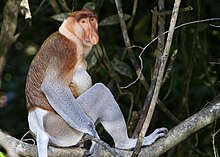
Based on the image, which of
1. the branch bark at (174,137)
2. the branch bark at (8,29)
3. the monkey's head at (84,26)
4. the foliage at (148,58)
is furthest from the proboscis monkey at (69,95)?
the branch bark at (8,29)

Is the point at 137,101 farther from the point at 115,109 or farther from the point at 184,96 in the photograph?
the point at 115,109

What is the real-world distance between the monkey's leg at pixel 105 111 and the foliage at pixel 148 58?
237 millimetres

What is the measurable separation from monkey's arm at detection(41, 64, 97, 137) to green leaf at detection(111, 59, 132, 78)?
74 centimetres

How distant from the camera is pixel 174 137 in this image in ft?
11.7

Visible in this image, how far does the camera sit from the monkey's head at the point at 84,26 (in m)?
4.02

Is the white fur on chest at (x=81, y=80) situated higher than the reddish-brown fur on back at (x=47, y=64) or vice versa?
the reddish-brown fur on back at (x=47, y=64)

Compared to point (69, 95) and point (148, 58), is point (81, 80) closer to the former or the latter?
point (69, 95)

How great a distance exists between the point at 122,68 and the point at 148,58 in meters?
0.65

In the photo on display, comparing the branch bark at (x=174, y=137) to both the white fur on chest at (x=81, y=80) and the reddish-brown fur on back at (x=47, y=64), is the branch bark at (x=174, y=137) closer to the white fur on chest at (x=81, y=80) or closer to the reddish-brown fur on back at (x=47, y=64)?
the reddish-brown fur on back at (x=47, y=64)

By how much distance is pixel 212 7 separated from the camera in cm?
521

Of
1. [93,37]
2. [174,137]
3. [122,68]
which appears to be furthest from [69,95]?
[122,68]

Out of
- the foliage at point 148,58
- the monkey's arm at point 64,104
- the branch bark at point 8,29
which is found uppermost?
the branch bark at point 8,29

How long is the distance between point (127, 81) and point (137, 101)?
0.19 meters

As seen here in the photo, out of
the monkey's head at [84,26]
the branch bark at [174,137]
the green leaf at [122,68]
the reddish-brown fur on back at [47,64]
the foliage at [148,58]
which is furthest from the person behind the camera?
the foliage at [148,58]
